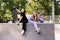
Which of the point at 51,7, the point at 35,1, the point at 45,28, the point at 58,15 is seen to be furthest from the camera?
the point at 35,1

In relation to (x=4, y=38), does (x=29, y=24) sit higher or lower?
higher

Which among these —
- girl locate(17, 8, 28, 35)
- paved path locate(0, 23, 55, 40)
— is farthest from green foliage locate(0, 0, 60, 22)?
girl locate(17, 8, 28, 35)

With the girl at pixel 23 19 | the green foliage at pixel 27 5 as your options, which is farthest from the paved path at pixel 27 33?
the green foliage at pixel 27 5

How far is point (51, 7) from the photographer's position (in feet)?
43.0

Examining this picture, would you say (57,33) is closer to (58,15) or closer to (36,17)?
(36,17)

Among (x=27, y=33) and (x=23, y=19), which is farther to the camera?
(x=27, y=33)

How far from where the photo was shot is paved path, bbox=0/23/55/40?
8508 millimetres

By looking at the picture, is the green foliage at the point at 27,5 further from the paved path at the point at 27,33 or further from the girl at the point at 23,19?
the girl at the point at 23,19

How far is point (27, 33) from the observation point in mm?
8648

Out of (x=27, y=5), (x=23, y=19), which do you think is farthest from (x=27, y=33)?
(x=27, y=5)

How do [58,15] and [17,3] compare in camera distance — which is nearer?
[58,15]

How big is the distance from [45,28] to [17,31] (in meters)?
1.25

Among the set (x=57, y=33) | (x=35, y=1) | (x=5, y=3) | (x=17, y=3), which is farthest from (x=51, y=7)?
(x=57, y=33)

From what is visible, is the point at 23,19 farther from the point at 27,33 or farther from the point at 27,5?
the point at 27,5
